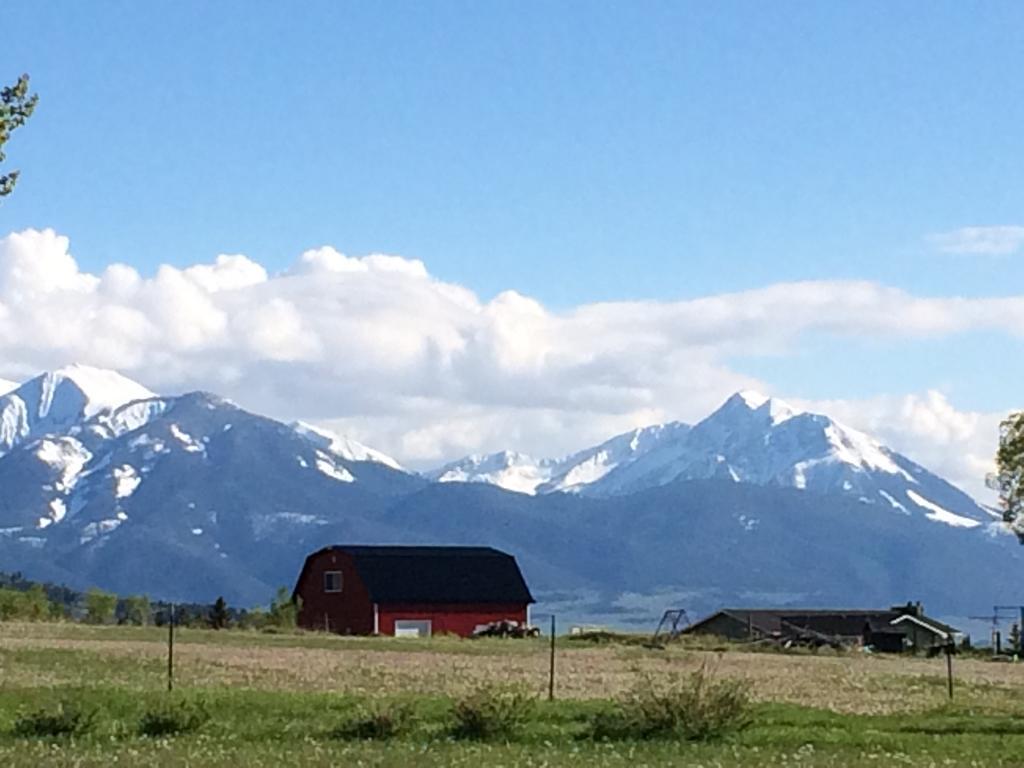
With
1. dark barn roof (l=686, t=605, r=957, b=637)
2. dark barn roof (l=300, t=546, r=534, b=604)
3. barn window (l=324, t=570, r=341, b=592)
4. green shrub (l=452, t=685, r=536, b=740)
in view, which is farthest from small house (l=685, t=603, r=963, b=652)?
green shrub (l=452, t=685, r=536, b=740)

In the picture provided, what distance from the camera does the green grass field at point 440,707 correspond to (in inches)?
1144

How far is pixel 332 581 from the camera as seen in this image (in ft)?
424

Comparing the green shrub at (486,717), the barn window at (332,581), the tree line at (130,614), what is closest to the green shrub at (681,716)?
the green shrub at (486,717)

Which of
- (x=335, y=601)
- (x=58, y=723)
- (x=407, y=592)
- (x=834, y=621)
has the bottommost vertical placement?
(x=58, y=723)

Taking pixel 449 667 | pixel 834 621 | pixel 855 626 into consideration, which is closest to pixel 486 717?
pixel 449 667

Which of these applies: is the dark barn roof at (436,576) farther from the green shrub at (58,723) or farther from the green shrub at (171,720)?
the green shrub at (58,723)

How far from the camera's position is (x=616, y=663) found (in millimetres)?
67938

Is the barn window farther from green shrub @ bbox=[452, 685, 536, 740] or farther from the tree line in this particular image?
green shrub @ bbox=[452, 685, 536, 740]

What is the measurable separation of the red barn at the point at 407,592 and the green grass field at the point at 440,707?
51.6 m

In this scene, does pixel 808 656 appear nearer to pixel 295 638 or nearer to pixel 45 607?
pixel 295 638

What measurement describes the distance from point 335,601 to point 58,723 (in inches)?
3782

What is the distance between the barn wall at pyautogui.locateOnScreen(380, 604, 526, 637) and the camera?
407 ft

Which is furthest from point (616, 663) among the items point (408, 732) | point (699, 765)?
point (699, 765)

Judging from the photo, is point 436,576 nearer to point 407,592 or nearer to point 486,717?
point 407,592
